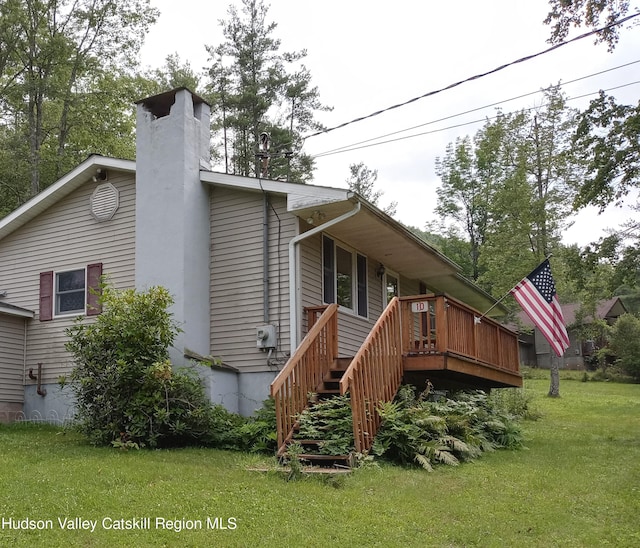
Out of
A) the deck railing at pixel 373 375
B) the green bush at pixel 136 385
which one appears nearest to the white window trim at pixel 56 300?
the green bush at pixel 136 385

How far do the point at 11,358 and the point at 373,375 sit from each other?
7.38m

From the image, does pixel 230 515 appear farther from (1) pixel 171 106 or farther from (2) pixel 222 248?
(1) pixel 171 106

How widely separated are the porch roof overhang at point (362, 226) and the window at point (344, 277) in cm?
21

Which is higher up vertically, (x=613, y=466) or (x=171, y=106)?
(x=171, y=106)

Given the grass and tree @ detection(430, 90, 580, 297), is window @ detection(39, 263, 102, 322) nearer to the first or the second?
the grass

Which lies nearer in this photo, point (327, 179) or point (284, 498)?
point (284, 498)

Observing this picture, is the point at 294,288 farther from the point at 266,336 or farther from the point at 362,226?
the point at 362,226

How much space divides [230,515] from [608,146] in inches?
378

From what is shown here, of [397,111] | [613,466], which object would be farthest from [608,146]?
[613,466]

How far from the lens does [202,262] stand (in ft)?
36.6

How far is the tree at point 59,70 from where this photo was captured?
2092 cm

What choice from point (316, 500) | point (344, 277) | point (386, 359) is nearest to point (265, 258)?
point (344, 277)

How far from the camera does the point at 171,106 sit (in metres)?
11.6

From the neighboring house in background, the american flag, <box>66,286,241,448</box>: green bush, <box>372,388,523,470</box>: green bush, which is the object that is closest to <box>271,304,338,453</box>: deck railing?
<box>372,388,523,470</box>: green bush
